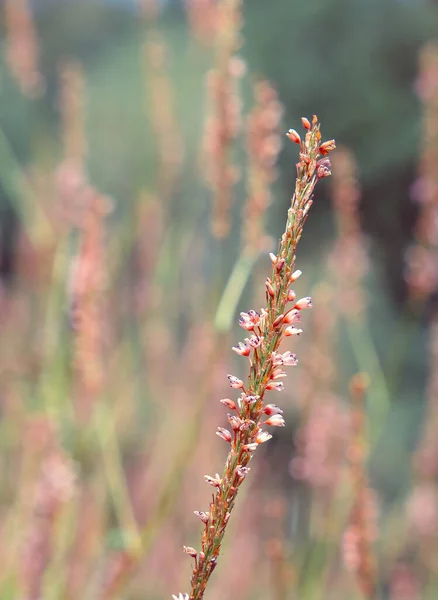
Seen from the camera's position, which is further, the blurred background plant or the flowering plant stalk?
the blurred background plant

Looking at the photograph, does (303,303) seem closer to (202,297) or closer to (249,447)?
(249,447)

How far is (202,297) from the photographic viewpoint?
180cm

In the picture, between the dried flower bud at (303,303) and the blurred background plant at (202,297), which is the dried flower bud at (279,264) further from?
the blurred background plant at (202,297)

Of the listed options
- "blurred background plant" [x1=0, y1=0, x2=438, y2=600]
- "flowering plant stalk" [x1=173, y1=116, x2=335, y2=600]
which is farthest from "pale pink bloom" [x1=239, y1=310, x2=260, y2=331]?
"blurred background plant" [x1=0, y1=0, x2=438, y2=600]

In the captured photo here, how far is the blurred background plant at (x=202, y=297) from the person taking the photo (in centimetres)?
66

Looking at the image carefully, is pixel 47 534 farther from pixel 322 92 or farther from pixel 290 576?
pixel 322 92

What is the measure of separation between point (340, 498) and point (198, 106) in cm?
221

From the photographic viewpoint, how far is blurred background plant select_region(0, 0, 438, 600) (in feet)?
2.15

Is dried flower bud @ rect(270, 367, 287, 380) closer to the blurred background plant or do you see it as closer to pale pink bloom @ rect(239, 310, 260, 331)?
pale pink bloom @ rect(239, 310, 260, 331)

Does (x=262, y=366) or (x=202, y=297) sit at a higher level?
(x=202, y=297)

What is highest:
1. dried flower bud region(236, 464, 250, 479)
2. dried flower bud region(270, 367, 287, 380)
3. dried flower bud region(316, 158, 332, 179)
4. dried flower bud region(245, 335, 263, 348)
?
dried flower bud region(316, 158, 332, 179)

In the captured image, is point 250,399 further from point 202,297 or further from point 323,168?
point 202,297

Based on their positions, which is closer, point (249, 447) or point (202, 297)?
point (249, 447)

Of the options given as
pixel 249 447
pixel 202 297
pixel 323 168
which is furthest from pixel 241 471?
pixel 202 297
